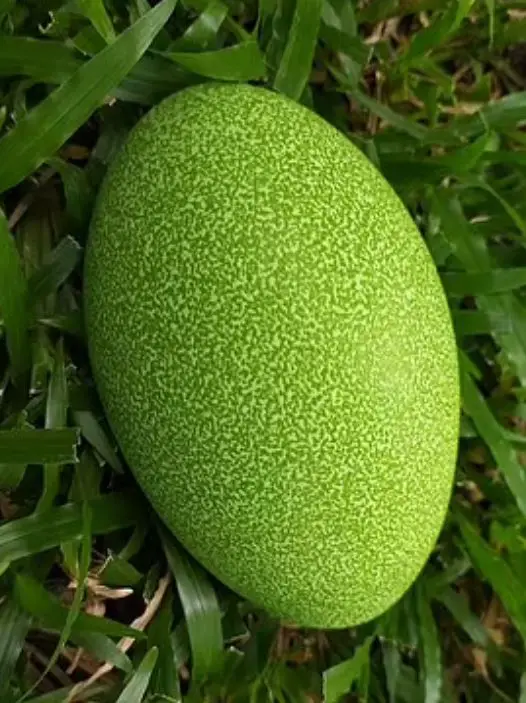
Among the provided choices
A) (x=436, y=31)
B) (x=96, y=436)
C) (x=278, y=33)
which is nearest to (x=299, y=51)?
(x=278, y=33)

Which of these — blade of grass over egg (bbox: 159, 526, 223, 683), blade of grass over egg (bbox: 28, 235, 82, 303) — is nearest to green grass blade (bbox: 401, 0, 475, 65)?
blade of grass over egg (bbox: 28, 235, 82, 303)

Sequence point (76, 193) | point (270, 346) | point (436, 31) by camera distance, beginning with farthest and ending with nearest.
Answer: point (436, 31)
point (76, 193)
point (270, 346)

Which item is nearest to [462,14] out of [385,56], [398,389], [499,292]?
[385,56]

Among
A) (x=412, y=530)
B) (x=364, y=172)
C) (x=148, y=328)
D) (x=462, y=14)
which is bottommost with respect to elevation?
(x=412, y=530)

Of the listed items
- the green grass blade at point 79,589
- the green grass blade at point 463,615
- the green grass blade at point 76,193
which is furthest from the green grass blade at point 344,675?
the green grass blade at point 76,193

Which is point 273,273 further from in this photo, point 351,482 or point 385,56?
point 385,56

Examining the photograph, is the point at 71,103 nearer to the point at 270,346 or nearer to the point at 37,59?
the point at 37,59

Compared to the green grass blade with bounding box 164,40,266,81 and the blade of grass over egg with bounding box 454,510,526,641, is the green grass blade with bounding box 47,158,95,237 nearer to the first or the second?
the green grass blade with bounding box 164,40,266,81
